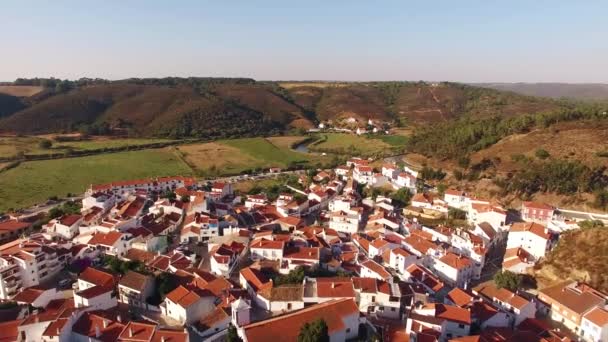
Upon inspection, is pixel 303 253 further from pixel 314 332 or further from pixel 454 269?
pixel 454 269

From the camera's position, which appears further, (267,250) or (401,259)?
(267,250)

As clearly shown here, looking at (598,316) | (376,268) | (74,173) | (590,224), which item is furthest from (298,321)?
(74,173)

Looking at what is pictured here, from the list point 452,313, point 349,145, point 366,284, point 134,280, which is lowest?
point 452,313

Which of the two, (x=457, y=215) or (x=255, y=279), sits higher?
(x=255, y=279)

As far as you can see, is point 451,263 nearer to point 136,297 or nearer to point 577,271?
point 577,271

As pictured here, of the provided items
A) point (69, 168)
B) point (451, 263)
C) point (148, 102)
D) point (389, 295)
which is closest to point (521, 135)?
point (451, 263)

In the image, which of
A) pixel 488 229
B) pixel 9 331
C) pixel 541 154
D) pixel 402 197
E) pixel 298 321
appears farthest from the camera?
pixel 541 154

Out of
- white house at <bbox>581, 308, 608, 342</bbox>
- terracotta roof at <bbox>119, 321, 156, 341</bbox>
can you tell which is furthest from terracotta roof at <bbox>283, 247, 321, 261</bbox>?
white house at <bbox>581, 308, 608, 342</bbox>
